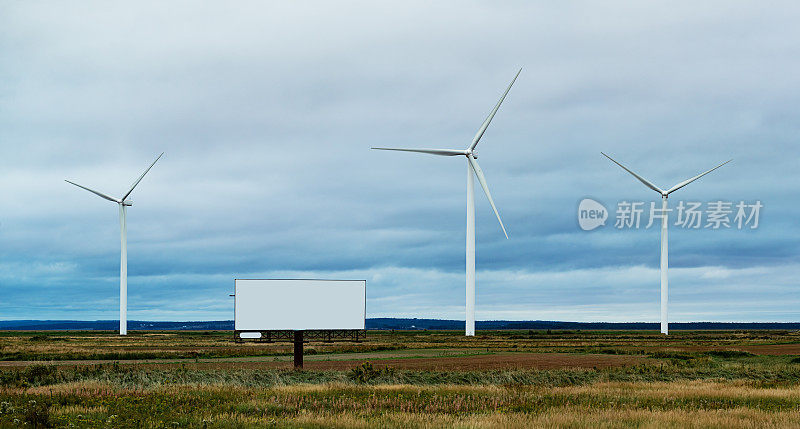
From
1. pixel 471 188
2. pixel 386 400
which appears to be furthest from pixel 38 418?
pixel 471 188

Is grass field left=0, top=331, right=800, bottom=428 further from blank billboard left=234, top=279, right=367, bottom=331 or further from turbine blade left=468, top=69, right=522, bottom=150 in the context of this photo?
turbine blade left=468, top=69, right=522, bottom=150

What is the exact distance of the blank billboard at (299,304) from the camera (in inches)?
1629

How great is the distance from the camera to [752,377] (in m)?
47.9

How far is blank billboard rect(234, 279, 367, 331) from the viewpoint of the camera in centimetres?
4138

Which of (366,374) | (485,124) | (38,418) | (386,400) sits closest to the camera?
(38,418)

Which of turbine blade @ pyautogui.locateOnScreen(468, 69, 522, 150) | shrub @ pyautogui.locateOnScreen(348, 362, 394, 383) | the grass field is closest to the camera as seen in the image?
the grass field

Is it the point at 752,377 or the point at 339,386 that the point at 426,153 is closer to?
the point at 752,377

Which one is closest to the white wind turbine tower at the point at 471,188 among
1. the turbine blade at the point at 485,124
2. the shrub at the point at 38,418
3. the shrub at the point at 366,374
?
the turbine blade at the point at 485,124

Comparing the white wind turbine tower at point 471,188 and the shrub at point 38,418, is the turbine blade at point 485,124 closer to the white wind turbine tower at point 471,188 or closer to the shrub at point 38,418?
the white wind turbine tower at point 471,188

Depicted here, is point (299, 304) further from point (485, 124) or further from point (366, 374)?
point (485, 124)

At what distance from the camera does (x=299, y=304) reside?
4197cm

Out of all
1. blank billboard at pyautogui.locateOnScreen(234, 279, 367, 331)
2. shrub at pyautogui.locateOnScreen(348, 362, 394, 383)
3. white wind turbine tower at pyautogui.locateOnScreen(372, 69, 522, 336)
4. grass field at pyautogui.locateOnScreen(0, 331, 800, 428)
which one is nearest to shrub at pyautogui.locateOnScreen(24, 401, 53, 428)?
grass field at pyautogui.locateOnScreen(0, 331, 800, 428)

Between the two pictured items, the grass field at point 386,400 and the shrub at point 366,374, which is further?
the shrub at point 366,374

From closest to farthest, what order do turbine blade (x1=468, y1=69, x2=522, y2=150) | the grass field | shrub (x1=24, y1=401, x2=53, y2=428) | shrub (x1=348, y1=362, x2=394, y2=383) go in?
shrub (x1=24, y1=401, x2=53, y2=428)
the grass field
shrub (x1=348, y1=362, x2=394, y2=383)
turbine blade (x1=468, y1=69, x2=522, y2=150)
